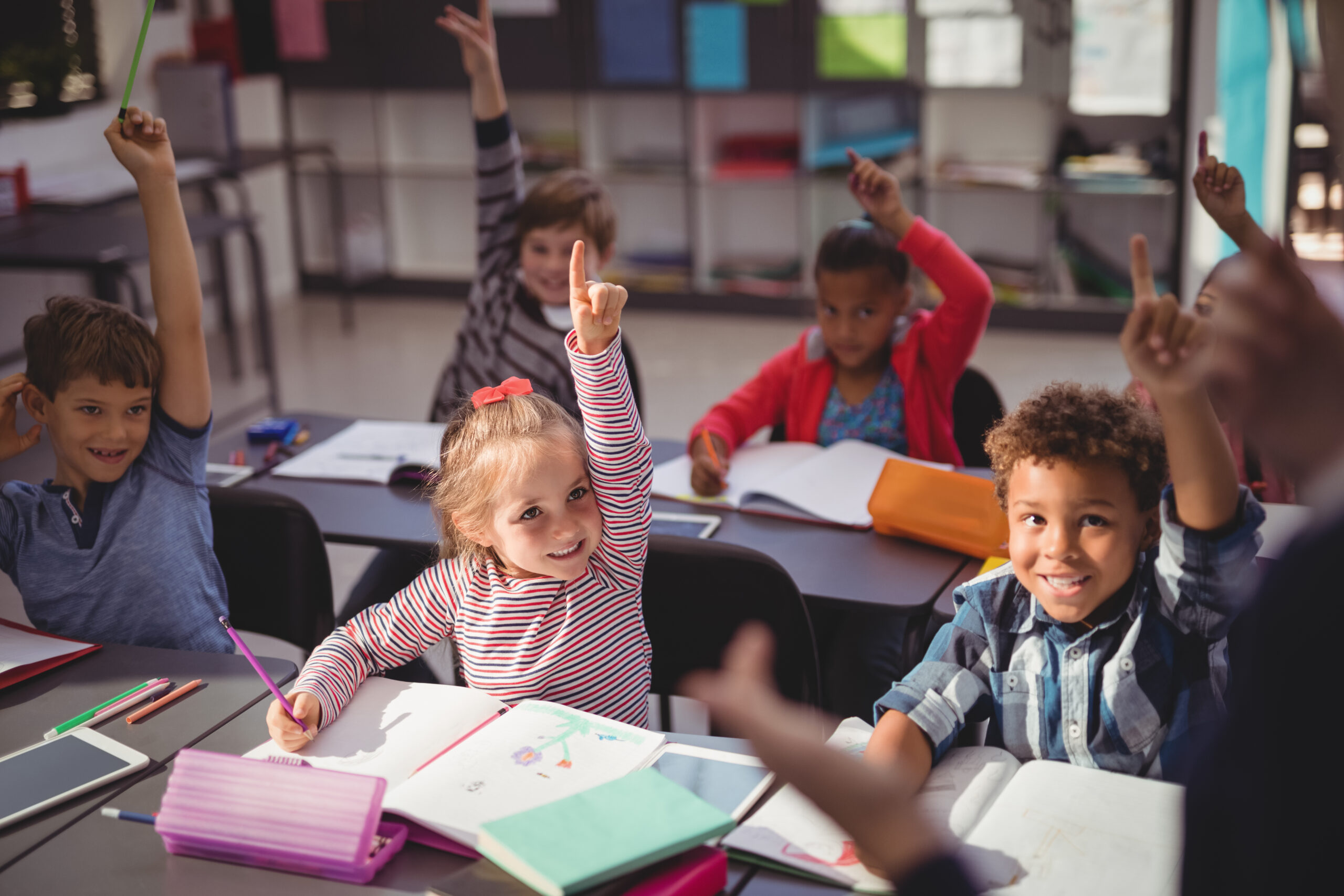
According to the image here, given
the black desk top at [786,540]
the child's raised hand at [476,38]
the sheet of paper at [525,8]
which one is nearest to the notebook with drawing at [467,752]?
the black desk top at [786,540]

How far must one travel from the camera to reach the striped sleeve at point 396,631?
4.60ft

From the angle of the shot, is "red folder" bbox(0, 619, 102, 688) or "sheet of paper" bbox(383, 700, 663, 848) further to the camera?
"red folder" bbox(0, 619, 102, 688)

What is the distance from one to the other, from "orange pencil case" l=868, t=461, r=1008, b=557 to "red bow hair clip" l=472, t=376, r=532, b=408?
644 millimetres

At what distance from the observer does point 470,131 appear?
6301 mm

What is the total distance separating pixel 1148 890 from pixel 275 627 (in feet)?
4.47

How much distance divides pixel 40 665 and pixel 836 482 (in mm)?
1220

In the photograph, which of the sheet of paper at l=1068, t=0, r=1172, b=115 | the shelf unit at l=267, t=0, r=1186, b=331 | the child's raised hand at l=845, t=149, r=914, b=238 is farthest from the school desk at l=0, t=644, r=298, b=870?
the sheet of paper at l=1068, t=0, r=1172, b=115

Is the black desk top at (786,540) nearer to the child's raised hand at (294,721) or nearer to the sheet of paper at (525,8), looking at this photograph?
the child's raised hand at (294,721)

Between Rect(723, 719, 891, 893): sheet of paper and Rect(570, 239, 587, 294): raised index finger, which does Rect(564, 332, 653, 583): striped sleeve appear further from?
Rect(723, 719, 891, 893): sheet of paper

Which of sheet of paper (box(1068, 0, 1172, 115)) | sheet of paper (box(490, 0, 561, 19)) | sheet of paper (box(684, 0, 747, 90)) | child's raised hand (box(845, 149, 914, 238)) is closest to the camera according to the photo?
child's raised hand (box(845, 149, 914, 238))

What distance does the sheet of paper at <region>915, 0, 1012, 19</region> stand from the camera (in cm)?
506

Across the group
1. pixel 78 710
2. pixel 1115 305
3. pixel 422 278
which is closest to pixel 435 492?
pixel 78 710

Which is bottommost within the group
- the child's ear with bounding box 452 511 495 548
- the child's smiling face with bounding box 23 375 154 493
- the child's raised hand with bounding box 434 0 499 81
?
the child's ear with bounding box 452 511 495 548

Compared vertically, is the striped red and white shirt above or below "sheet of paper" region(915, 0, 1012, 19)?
below
